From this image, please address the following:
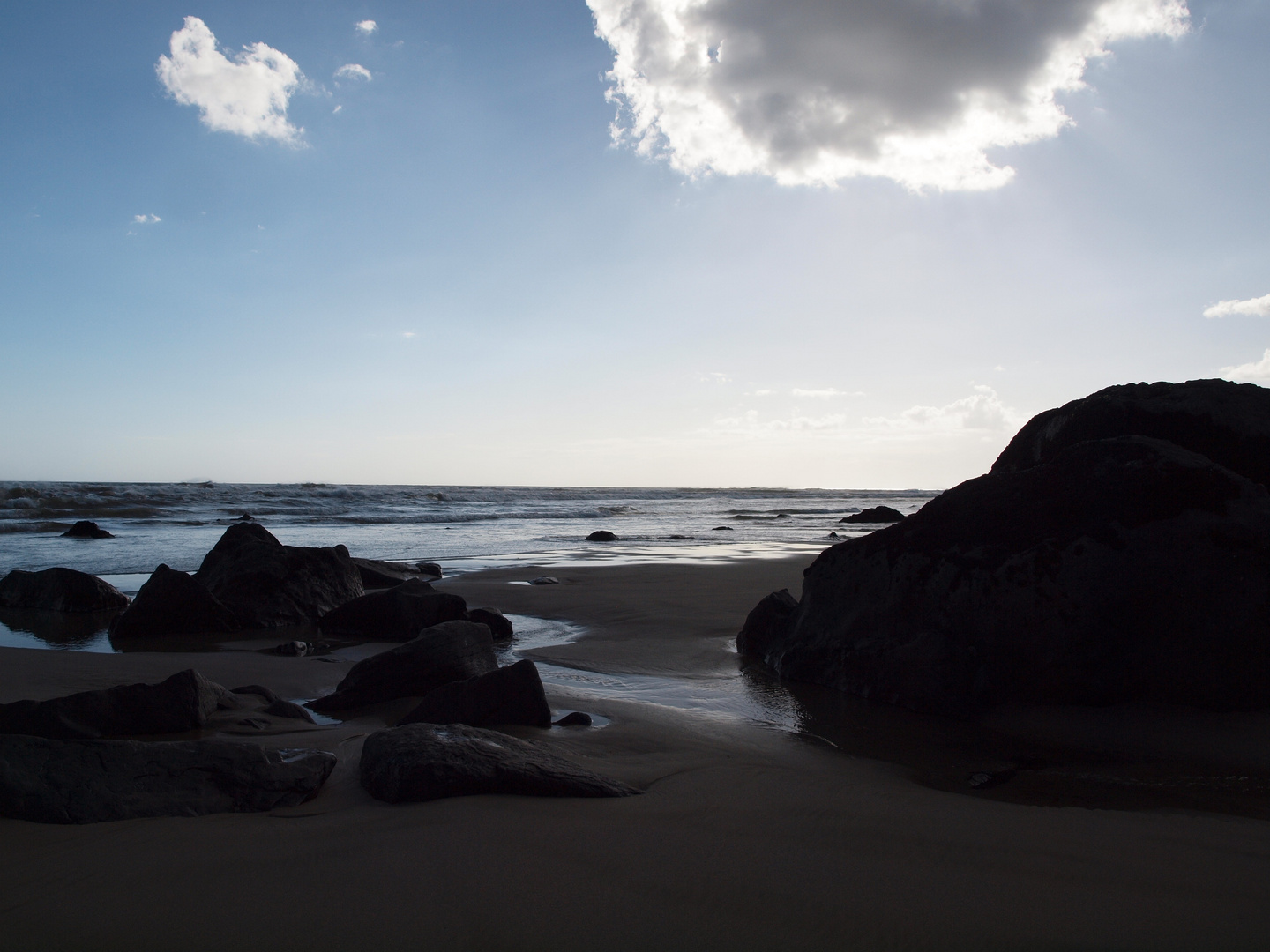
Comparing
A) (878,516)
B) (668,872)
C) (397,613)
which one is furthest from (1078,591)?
(878,516)

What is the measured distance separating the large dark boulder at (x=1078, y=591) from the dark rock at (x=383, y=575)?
5.54m

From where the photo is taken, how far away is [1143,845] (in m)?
1.84

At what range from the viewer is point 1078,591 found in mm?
3262

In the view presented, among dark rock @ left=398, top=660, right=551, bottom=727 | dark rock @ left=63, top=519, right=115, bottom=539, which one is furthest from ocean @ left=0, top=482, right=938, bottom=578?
dark rock @ left=398, top=660, right=551, bottom=727

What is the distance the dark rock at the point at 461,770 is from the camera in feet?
6.79

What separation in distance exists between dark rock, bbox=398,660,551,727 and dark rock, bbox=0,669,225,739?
2.89 feet

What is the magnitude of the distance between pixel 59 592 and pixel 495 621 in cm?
438

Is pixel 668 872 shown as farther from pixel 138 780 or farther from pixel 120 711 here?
pixel 120 711

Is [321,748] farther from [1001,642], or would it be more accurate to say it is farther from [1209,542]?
[1209,542]

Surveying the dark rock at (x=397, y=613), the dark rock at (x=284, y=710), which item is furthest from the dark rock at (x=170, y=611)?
the dark rock at (x=284, y=710)

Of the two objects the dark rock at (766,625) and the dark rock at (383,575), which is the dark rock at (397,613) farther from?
the dark rock at (766,625)

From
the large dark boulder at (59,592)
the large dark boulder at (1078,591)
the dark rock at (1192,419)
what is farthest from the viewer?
the large dark boulder at (59,592)

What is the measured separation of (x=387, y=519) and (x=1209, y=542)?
23.6 m

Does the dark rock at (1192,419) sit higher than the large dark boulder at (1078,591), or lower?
higher
